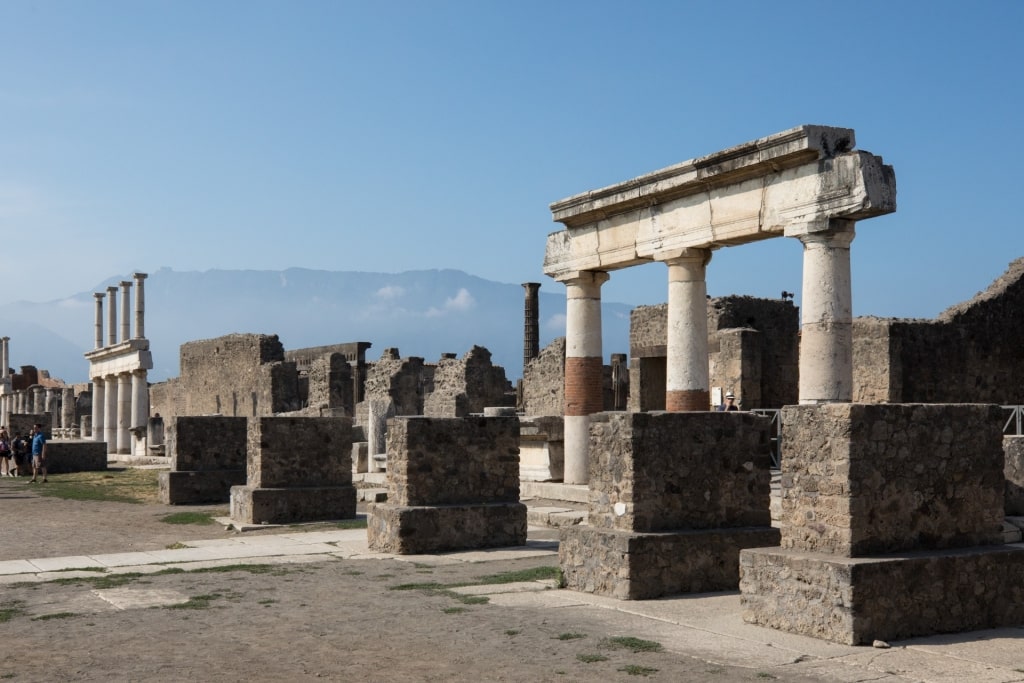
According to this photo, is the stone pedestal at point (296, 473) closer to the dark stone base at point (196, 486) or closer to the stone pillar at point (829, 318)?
the dark stone base at point (196, 486)

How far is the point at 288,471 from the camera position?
14.5 m

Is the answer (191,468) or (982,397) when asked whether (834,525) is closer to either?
(191,468)

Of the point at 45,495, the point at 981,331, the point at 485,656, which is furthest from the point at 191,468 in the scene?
the point at 981,331

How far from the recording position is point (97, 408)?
42.2 meters

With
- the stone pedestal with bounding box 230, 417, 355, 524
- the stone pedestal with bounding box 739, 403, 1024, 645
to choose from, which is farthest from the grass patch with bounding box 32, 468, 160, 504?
the stone pedestal with bounding box 739, 403, 1024, 645

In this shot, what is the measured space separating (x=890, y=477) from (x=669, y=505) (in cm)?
197

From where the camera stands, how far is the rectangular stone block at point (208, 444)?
59.9 ft

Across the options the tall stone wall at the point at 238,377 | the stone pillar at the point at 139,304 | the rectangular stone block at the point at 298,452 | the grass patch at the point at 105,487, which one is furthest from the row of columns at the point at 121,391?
the rectangular stone block at the point at 298,452

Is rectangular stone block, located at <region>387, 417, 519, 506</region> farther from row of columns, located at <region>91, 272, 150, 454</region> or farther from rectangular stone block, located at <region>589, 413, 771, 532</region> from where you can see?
row of columns, located at <region>91, 272, 150, 454</region>

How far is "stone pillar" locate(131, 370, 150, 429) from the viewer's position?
Result: 124 ft

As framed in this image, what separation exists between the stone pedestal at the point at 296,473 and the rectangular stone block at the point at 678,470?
21.4ft

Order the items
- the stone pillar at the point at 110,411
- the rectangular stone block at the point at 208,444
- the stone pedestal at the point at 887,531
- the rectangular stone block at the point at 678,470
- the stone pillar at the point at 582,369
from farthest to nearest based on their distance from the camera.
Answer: the stone pillar at the point at 110,411, the rectangular stone block at the point at 208,444, the stone pillar at the point at 582,369, the rectangular stone block at the point at 678,470, the stone pedestal at the point at 887,531

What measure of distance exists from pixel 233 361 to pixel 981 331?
2900cm

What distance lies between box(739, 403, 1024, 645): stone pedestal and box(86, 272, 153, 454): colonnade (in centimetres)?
3127
